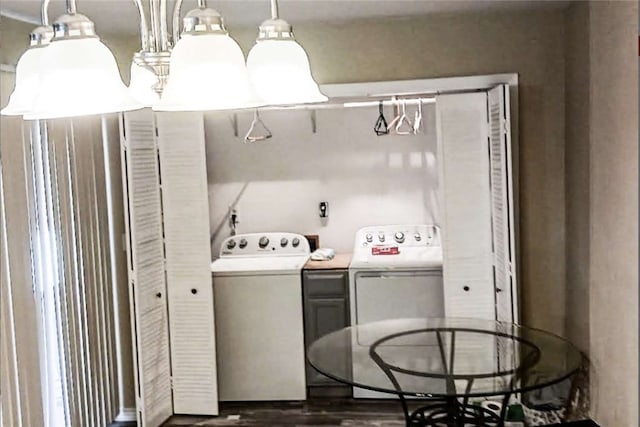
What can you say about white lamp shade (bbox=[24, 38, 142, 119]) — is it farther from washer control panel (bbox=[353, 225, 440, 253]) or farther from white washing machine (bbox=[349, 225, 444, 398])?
washer control panel (bbox=[353, 225, 440, 253])

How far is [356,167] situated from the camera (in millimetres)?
5375

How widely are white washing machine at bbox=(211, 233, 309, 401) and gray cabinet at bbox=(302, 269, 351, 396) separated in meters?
0.07

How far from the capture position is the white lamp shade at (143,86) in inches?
68.4

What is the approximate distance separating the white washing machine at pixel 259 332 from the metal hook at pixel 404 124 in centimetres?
122

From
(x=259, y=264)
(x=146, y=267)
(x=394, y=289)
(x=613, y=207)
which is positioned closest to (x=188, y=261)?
(x=146, y=267)

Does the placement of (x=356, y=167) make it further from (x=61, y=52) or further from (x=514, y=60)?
(x=61, y=52)

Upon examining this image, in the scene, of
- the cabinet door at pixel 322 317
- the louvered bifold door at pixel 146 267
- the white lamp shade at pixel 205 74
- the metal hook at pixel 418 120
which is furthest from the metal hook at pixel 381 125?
the white lamp shade at pixel 205 74

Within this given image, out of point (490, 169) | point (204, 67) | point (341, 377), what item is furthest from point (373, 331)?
point (204, 67)

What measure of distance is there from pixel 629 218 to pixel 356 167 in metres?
2.79

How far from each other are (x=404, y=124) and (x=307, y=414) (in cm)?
219

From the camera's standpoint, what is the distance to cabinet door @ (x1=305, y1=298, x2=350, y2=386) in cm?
475

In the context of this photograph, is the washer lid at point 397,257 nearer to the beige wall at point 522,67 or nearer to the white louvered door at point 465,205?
the white louvered door at point 465,205

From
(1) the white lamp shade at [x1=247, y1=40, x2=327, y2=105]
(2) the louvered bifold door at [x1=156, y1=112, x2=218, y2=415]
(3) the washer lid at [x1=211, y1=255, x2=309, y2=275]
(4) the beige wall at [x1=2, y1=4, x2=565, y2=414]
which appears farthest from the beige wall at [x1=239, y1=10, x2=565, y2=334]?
(1) the white lamp shade at [x1=247, y1=40, x2=327, y2=105]

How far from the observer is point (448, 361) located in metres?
3.22
